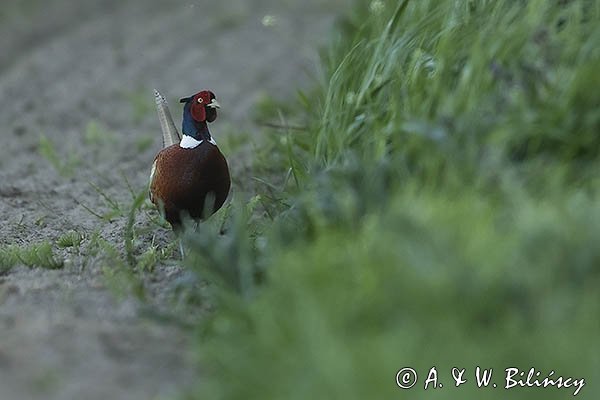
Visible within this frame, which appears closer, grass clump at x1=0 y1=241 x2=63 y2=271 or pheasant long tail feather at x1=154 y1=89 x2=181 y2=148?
grass clump at x1=0 y1=241 x2=63 y2=271

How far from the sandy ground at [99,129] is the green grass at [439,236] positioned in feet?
0.80

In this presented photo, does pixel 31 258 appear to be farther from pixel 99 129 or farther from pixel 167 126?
pixel 99 129

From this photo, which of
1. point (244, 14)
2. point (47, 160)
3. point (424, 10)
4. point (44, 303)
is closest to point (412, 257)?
point (44, 303)

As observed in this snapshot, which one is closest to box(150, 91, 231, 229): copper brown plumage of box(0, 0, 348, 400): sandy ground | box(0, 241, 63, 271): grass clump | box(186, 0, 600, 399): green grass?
box(186, 0, 600, 399): green grass

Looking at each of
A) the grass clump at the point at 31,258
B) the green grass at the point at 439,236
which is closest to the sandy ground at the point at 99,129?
the grass clump at the point at 31,258

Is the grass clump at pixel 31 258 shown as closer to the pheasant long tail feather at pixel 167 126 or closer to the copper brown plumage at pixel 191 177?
the copper brown plumage at pixel 191 177

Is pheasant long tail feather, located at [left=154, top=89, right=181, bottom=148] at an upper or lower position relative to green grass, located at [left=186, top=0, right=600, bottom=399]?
upper

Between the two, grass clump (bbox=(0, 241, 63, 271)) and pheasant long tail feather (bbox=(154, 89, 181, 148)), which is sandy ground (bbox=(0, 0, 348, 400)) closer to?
grass clump (bbox=(0, 241, 63, 271))

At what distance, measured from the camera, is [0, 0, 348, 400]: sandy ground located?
2.72 m

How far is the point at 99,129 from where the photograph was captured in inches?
239

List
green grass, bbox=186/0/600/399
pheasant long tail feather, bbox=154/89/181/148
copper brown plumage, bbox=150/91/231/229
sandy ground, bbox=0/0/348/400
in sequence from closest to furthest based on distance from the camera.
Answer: green grass, bbox=186/0/600/399 → sandy ground, bbox=0/0/348/400 → copper brown plumage, bbox=150/91/231/229 → pheasant long tail feather, bbox=154/89/181/148

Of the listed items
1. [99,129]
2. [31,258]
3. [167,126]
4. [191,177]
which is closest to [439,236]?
[191,177]

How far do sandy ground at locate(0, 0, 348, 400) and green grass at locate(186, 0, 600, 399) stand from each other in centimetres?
25

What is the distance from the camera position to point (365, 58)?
14.7ft
